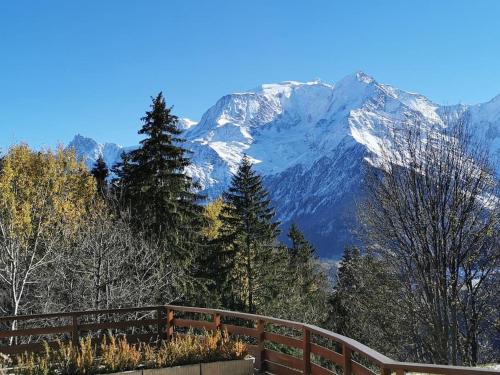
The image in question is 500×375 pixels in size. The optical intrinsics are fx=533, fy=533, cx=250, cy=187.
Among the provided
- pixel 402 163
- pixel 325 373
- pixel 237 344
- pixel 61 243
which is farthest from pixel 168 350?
pixel 61 243

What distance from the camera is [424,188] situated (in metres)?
14.7

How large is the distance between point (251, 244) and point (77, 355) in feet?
84.7

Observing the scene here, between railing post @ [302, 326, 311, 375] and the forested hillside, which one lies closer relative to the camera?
railing post @ [302, 326, 311, 375]

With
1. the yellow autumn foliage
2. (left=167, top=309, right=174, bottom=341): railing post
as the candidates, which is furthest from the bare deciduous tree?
the yellow autumn foliage

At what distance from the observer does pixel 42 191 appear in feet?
74.3

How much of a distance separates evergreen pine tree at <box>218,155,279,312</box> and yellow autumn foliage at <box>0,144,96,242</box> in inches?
336

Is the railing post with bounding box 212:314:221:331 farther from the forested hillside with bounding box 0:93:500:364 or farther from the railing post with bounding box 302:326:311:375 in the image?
the forested hillside with bounding box 0:93:500:364

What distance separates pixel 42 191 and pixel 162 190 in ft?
16.5

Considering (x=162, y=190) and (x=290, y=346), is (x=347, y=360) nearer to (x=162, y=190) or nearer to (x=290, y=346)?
(x=290, y=346)

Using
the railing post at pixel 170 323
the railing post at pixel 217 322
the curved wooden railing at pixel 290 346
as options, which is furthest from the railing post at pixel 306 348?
the railing post at pixel 170 323

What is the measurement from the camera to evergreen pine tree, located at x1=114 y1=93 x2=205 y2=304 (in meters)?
23.7

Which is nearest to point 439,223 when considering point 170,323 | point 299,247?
point 170,323

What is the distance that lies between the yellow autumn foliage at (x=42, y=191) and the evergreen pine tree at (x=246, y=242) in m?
8.53

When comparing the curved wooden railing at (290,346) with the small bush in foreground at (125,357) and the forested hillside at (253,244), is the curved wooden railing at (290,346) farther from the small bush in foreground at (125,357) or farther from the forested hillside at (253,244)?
the forested hillside at (253,244)
